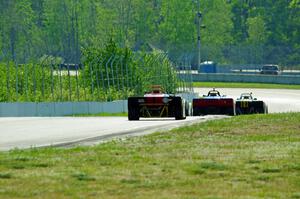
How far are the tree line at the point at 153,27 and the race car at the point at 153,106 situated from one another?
265 feet

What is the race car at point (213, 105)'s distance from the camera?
43.2 m

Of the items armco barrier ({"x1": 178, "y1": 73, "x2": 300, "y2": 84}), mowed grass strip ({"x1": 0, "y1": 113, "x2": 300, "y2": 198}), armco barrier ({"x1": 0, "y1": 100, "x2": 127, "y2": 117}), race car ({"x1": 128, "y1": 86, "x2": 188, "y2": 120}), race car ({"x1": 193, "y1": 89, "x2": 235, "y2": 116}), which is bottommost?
armco barrier ({"x1": 178, "y1": 73, "x2": 300, "y2": 84})

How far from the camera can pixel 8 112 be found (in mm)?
46156

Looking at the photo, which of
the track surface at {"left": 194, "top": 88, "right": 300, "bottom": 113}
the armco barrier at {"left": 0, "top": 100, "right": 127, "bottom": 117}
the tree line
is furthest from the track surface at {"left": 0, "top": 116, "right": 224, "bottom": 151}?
the tree line

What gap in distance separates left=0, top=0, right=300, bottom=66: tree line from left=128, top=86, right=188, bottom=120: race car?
8091 cm

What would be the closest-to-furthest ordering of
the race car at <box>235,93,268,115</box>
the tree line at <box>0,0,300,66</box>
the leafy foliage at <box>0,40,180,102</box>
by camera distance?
the race car at <box>235,93,268,115</box>
the leafy foliage at <box>0,40,180,102</box>
the tree line at <box>0,0,300,66</box>

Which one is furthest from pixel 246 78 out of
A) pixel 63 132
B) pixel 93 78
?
pixel 63 132

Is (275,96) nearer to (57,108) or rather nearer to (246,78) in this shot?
(246,78)

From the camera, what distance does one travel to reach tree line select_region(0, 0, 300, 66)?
130875 millimetres

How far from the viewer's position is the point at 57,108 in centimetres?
5003

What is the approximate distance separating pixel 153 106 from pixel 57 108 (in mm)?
14377

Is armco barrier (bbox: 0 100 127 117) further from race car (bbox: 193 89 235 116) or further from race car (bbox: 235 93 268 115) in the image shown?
race car (bbox: 235 93 268 115)

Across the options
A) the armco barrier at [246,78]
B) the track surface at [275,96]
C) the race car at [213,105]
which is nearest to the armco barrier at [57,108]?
the race car at [213,105]

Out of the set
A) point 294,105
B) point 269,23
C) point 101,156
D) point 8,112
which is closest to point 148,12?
point 269,23
